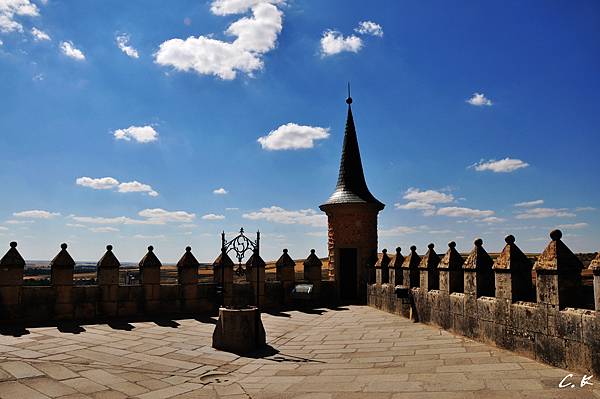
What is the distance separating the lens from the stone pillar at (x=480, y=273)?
345 inches

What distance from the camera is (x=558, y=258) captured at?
260 inches

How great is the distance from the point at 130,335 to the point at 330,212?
380 inches

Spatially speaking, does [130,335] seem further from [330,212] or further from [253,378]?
[330,212]

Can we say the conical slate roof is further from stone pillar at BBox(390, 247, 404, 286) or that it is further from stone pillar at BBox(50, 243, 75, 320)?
stone pillar at BBox(50, 243, 75, 320)

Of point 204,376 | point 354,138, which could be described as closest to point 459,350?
point 204,376

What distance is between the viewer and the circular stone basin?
870 centimetres

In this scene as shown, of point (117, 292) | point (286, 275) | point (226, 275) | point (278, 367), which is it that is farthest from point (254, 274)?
point (278, 367)

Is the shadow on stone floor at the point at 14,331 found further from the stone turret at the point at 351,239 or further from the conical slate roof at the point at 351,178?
the conical slate roof at the point at 351,178

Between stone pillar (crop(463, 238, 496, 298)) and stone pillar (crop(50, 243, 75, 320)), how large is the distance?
992cm

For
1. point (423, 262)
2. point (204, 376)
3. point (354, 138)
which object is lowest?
point (204, 376)

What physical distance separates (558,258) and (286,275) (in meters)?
10.1

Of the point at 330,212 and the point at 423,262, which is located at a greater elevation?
the point at 330,212

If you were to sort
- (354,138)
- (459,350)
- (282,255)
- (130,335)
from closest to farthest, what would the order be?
(459,350) < (130,335) < (282,255) < (354,138)

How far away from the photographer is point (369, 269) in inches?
650
